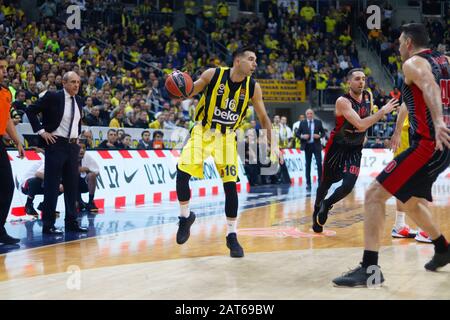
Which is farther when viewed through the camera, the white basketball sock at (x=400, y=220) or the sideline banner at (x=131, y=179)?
the sideline banner at (x=131, y=179)

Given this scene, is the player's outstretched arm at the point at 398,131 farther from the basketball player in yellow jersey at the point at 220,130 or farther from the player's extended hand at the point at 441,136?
the player's extended hand at the point at 441,136

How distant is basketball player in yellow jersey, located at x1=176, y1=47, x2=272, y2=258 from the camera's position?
7.04m

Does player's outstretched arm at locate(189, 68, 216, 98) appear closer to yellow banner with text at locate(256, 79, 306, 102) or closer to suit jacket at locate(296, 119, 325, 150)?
suit jacket at locate(296, 119, 325, 150)

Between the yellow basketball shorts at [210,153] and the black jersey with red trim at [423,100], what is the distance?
7.09ft

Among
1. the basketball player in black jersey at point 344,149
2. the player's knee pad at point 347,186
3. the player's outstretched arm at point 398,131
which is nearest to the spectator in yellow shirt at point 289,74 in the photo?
the basketball player in black jersey at point 344,149

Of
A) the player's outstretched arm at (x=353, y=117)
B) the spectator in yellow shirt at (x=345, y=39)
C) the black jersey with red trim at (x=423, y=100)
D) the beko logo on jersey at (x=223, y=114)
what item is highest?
the spectator in yellow shirt at (x=345, y=39)

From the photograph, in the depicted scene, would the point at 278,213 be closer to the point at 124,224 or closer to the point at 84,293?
the point at 124,224

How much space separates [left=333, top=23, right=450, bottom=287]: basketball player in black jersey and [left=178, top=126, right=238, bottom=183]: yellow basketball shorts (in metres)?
1.98

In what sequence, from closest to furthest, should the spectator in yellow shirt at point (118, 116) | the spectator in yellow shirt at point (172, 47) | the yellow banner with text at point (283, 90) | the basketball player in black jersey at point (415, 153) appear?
the basketball player in black jersey at point (415, 153) < the spectator in yellow shirt at point (118, 116) < the spectator in yellow shirt at point (172, 47) < the yellow banner with text at point (283, 90)

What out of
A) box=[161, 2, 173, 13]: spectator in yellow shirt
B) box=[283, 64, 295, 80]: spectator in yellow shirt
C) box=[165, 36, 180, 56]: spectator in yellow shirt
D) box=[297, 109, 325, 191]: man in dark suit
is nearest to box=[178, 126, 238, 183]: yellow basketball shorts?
box=[297, 109, 325, 191]: man in dark suit

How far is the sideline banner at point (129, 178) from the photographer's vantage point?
10922 mm

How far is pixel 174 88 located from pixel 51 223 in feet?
9.76

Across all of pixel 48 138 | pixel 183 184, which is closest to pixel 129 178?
pixel 48 138

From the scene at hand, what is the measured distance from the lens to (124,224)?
996 centimetres
